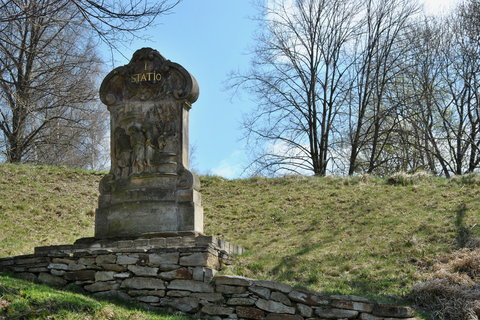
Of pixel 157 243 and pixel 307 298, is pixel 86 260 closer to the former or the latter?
pixel 157 243

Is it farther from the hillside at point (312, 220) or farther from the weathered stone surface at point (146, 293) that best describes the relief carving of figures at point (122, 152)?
the weathered stone surface at point (146, 293)

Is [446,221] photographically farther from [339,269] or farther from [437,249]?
[339,269]

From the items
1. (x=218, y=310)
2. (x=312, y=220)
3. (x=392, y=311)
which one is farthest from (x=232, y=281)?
(x=312, y=220)

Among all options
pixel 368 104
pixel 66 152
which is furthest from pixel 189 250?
pixel 66 152

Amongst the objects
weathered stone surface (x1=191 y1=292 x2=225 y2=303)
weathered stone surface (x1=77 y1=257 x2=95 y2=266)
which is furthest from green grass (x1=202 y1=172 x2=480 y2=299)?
weathered stone surface (x1=77 y1=257 x2=95 y2=266)

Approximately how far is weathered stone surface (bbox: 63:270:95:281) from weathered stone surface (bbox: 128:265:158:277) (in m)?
0.60

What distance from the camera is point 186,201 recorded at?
10.7 m

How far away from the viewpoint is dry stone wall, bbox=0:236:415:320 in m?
8.27

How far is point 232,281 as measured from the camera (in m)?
8.47

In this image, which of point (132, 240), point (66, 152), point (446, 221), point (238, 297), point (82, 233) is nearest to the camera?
point (238, 297)

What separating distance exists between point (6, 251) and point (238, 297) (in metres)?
5.27

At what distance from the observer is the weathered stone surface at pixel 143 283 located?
870 cm

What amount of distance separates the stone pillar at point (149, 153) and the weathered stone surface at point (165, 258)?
1.61 metres

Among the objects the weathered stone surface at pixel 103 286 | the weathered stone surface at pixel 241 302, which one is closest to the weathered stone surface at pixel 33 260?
the weathered stone surface at pixel 103 286
